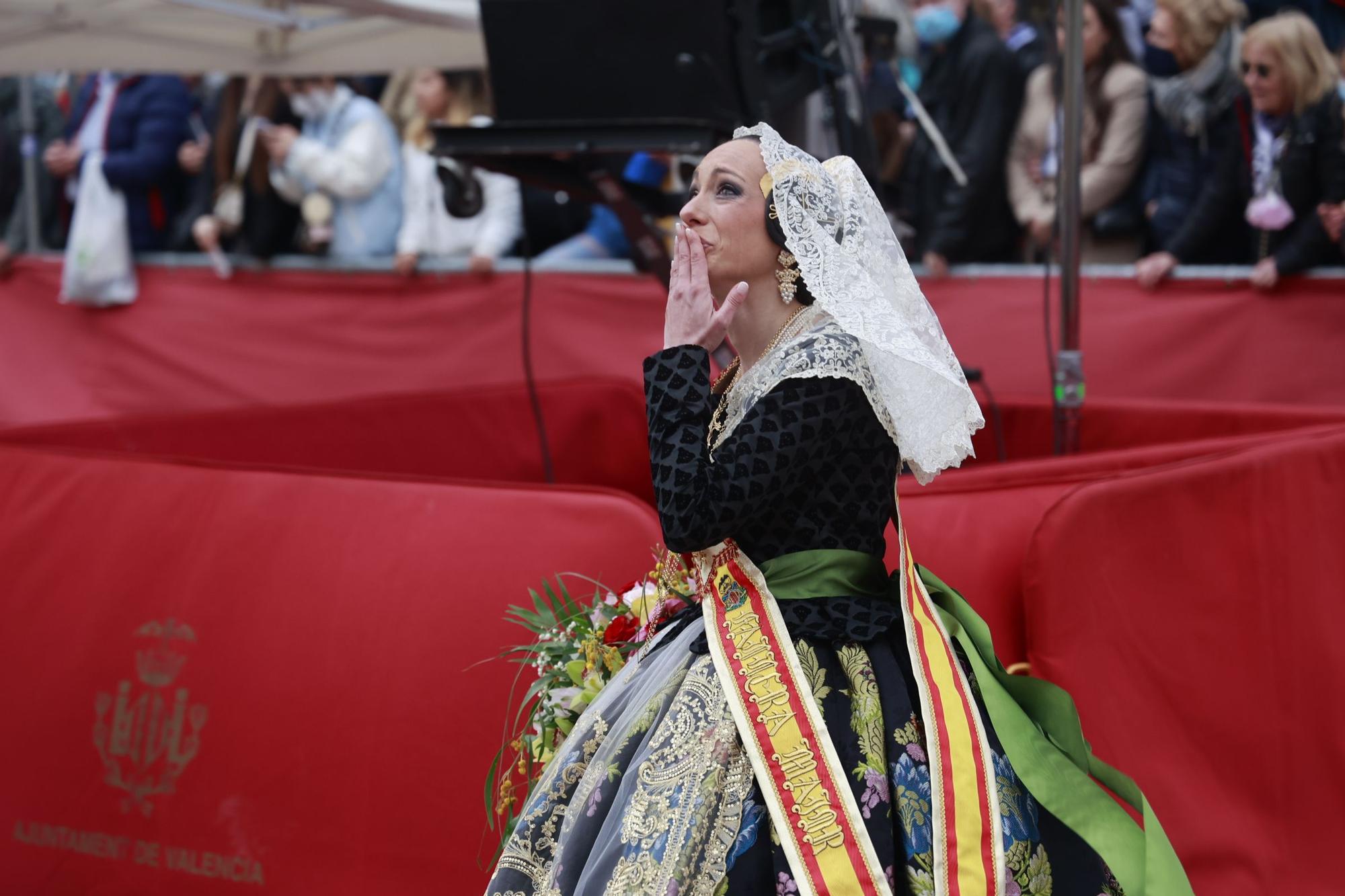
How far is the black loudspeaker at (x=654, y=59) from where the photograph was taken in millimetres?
3420

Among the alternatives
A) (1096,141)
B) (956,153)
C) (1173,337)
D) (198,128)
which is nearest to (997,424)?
(1173,337)

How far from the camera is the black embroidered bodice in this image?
182 centimetres

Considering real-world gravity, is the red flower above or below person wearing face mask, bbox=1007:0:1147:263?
below

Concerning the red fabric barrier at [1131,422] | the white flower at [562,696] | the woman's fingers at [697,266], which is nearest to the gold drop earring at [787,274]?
the woman's fingers at [697,266]

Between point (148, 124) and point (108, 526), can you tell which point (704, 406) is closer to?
point (108, 526)

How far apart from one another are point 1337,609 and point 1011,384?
2027mm

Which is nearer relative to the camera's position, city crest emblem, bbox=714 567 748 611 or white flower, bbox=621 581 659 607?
city crest emblem, bbox=714 567 748 611

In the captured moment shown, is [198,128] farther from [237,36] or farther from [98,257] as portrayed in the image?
[237,36]

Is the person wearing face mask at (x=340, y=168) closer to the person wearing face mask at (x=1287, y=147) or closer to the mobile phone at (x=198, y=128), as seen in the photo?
the mobile phone at (x=198, y=128)

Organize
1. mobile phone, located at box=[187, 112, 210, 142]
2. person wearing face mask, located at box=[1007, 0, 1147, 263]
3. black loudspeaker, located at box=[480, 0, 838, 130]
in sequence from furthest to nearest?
1. mobile phone, located at box=[187, 112, 210, 142]
2. person wearing face mask, located at box=[1007, 0, 1147, 263]
3. black loudspeaker, located at box=[480, 0, 838, 130]

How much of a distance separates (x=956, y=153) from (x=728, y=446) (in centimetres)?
366

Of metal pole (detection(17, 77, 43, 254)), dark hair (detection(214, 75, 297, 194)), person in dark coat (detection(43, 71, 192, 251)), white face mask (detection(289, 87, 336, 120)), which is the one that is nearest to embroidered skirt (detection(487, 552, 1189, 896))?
white face mask (detection(289, 87, 336, 120))

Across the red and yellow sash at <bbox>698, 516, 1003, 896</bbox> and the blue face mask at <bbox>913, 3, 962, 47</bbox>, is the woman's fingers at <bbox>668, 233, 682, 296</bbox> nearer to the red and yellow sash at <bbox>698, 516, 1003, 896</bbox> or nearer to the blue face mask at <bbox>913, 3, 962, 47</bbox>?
the red and yellow sash at <bbox>698, 516, 1003, 896</bbox>

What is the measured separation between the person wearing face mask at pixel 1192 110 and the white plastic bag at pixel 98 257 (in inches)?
163
